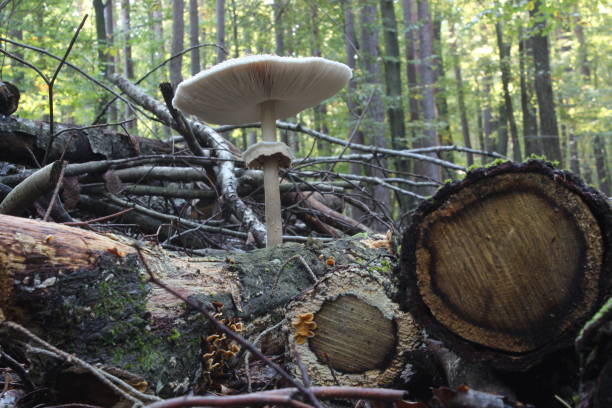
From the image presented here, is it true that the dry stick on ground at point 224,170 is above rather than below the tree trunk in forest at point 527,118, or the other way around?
below

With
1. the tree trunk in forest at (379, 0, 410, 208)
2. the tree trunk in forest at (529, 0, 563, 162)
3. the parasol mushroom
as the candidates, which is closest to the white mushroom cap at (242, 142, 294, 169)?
the parasol mushroom

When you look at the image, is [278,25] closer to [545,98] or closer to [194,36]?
[194,36]

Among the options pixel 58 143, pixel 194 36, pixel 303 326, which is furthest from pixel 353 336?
pixel 194 36

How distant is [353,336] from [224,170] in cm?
234

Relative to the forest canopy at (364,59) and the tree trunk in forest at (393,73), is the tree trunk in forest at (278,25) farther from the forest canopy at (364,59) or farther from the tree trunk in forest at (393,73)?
the tree trunk in forest at (393,73)

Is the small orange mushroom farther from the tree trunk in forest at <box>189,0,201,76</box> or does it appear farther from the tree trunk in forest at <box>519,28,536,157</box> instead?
the tree trunk in forest at <box>519,28,536,157</box>

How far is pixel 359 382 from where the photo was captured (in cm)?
162

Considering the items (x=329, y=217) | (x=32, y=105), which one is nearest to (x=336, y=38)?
(x=32, y=105)

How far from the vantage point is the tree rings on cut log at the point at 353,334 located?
164cm

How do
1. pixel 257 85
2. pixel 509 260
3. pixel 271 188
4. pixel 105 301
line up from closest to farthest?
pixel 509 260 → pixel 105 301 → pixel 257 85 → pixel 271 188

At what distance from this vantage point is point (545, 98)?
9906mm

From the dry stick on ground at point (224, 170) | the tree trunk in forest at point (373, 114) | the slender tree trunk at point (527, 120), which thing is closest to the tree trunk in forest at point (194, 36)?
the tree trunk in forest at point (373, 114)

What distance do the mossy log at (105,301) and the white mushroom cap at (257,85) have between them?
113 cm

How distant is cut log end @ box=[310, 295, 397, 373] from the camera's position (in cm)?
165
